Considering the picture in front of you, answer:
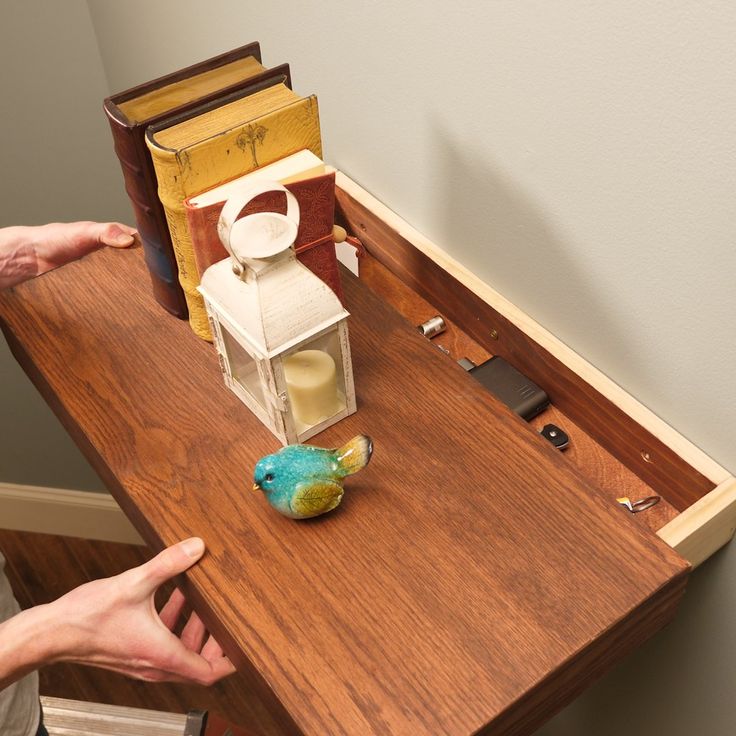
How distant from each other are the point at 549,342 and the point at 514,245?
12 centimetres

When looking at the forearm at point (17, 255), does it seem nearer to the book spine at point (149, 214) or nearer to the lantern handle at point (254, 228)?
the book spine at point (149, 214)

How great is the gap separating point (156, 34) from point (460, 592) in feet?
3.81

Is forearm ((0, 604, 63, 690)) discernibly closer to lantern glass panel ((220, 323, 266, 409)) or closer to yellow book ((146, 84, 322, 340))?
lantern glass panel ((220, 323, 266, 409))

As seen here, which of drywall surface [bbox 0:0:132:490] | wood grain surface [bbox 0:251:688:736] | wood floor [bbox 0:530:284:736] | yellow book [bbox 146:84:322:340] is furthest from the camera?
wood floor [bbox 0:530:284:736]

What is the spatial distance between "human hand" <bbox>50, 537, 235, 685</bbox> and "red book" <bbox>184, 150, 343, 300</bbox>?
0.31 meters

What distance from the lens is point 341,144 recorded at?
1201 mm

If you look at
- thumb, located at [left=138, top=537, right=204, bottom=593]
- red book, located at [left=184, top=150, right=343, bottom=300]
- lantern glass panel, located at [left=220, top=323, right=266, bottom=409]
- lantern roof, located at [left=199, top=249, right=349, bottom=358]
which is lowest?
thumb, located at [left=138, top=537, right=204, bottom=593]

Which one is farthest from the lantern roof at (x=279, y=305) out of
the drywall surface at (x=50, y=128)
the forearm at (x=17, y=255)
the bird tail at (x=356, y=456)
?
the drywall surface at (x=50, y=128)

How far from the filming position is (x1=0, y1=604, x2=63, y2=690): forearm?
2.84ft

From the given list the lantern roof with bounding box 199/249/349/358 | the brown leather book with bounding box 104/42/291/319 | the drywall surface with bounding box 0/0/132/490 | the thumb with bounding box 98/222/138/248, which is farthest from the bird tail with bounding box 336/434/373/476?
the drywall surface with bounding box 0/0/132/490

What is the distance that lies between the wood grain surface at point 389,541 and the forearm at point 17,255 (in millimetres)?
176

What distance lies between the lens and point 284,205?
2.77ft

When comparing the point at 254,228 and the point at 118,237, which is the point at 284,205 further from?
the point at 118,237

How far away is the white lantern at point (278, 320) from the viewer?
776 mm
